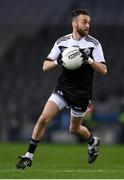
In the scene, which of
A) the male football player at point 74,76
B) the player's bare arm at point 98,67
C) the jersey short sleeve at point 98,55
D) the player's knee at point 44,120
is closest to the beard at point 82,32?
the male football player at point 74,76

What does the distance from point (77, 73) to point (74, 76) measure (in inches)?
3.0

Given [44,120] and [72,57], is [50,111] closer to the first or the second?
[44,120]

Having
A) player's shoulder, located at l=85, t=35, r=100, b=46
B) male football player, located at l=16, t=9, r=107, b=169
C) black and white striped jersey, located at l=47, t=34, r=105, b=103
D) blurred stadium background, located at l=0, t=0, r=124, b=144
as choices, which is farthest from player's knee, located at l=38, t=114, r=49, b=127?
blurred stadium background, located at l=0, t=0, r=124, b=144

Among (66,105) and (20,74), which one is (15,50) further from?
(66,105)

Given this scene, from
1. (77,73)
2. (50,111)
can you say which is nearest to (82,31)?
(77,73)

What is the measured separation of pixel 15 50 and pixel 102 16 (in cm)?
435

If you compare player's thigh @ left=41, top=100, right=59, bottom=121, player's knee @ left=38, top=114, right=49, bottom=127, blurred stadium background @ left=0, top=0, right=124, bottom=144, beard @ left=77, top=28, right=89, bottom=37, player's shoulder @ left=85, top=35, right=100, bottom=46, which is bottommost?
blurred stadium background @ left=0, top=0, right=124, bottom=144

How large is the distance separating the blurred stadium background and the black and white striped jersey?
19.1m

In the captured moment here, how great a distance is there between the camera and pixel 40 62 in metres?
36.1

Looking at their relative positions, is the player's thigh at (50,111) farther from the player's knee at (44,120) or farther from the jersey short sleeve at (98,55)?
the jersey short sleeve at (98,55)

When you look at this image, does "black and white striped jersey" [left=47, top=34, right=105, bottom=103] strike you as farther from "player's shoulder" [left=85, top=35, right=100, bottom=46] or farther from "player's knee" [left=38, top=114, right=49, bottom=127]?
"player's knee" [left=38, top=114, right=49, bottom=127]

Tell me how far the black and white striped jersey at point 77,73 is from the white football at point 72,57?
282 millimetres

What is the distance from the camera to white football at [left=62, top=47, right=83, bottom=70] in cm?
1071

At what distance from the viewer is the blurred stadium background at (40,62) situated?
3133cm
